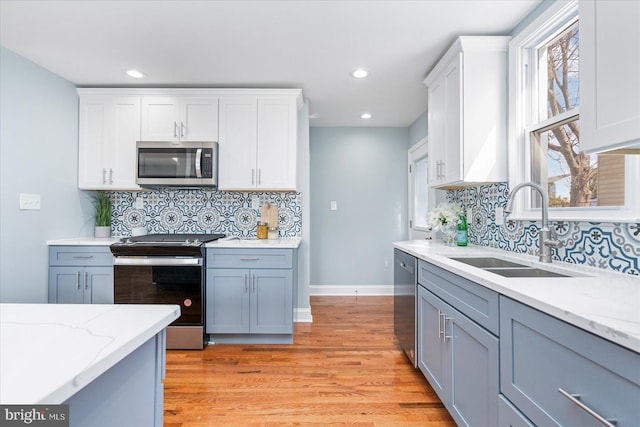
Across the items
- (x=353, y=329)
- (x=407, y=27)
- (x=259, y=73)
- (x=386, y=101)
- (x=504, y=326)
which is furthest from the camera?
(x=386, y=101)

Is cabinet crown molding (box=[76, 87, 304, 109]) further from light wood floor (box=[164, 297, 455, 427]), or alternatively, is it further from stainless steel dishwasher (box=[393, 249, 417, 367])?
light wood floor (box=[164, 297, 455, 427])

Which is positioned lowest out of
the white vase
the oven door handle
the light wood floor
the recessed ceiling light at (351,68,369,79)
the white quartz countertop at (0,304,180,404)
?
the light wood floor

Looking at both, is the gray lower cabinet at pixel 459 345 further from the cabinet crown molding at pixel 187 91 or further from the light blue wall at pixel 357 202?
the light blue wall at pixel 357 202

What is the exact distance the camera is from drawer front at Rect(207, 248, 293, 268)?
2.69 meters

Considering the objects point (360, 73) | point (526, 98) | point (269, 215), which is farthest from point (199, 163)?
point (526, 98)

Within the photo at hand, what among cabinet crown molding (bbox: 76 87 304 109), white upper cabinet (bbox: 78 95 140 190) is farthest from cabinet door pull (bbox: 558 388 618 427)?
white upper cabinet (bbox: 78 95 140 190)

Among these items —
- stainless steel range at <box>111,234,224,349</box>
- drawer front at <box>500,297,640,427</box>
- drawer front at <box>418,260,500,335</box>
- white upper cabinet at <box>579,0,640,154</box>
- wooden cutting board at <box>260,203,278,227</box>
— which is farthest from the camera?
wooden cutting board at <box>260,203,278,227</box>

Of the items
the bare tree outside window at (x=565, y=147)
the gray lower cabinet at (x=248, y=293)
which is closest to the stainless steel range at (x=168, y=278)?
the gray lower cabinet at (x=248, y=293)

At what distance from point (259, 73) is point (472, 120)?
70.4 inches

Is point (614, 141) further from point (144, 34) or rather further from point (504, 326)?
point (144, 34)

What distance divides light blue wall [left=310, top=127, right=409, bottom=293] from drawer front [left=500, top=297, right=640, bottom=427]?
10.3ft

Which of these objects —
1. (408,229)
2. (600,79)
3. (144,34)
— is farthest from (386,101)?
(600,79)

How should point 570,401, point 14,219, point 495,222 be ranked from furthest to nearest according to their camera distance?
point 14,219, point 495,222, point 570,401

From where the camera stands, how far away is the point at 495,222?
2.24 m
